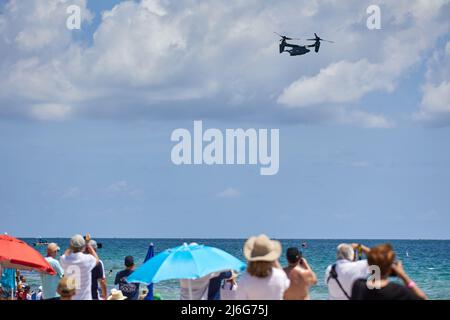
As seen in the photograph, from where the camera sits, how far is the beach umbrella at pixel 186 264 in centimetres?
976

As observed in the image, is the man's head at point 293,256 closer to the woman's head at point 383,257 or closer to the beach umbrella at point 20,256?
the woman's head at point 383,257

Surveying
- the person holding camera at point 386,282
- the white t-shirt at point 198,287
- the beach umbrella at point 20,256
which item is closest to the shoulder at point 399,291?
the person holding camera at point 386,282

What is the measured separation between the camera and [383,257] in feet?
21.9

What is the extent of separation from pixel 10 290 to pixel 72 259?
14.9ft

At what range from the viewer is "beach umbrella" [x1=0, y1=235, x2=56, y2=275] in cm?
1059

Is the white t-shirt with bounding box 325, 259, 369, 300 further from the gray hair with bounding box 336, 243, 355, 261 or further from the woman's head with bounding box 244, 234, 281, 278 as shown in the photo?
the woman's head with bounding box 244, 234, 281, 278

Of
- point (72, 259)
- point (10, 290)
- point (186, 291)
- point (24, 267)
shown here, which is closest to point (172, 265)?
point (186, 291)

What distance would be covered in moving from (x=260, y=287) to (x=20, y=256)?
4.38m

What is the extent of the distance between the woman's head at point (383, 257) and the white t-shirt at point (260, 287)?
3.95ft

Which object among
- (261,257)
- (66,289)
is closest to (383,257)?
(261,257)

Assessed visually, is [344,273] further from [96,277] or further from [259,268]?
[96,277]

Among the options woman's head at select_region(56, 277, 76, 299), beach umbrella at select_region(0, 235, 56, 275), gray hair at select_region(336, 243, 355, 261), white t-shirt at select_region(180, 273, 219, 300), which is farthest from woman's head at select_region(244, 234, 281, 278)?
beach umbrella at select_region(0, 235, 56, 275)

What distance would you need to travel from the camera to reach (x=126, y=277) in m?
11.2
